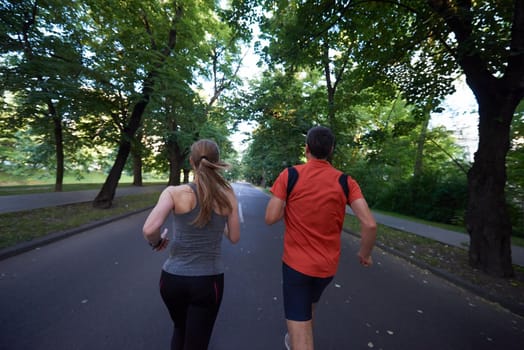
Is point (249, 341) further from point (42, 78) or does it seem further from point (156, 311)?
point (42, 78)

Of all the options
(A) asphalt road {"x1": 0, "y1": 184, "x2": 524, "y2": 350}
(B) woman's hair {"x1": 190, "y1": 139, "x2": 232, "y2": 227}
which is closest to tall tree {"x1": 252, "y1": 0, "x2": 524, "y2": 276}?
(A) asphalt road {"x1": 0, "y1": 184, "x2": 524, "y2": 350}

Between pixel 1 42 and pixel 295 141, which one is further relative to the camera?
pixel 295 141

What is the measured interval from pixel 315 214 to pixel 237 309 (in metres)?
2.12

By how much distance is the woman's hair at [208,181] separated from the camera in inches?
61.1

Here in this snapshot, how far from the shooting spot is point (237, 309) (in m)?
3.04

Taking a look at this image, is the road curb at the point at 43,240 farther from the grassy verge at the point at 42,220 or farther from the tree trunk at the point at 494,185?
the tree trunk at the point at 494,185

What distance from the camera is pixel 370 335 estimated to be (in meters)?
2.67

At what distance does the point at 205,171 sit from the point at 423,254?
6.81 m

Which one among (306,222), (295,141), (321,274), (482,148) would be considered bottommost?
(321,274)

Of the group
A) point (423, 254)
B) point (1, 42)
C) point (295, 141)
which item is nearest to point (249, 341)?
point (423, 254)

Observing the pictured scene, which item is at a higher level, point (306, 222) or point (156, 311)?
point (306, 222)

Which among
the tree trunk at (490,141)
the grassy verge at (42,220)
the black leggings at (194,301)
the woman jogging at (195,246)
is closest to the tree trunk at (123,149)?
the grassy verge at (42,220)

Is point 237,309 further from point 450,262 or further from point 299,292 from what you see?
point 450,262

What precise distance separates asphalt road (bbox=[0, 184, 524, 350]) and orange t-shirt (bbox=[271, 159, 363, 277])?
1311 millimetres
